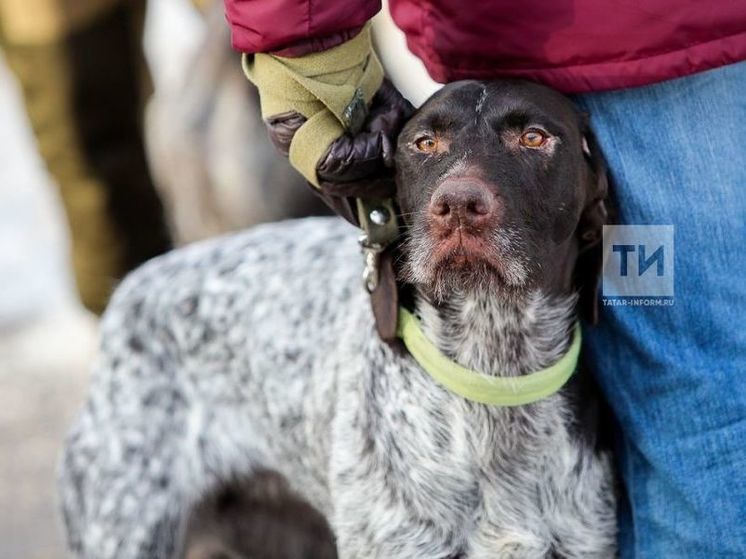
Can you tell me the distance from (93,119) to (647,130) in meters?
3.14

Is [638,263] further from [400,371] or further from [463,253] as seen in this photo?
[400,371]

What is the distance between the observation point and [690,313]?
2.62 meters

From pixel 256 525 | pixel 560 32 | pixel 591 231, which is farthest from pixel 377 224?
pixel 256 525

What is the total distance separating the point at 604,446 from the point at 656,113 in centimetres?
74

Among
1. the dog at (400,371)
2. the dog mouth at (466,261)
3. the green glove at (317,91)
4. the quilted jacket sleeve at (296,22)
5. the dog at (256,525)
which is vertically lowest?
the dog at (256,525)

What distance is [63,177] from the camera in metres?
5.29

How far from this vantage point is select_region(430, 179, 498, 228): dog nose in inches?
95.1

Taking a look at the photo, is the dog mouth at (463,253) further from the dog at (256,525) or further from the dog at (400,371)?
the dog at (256,525)

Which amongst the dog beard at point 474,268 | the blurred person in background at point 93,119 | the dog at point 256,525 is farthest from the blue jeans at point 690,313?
the blurred person in background at point 93,119

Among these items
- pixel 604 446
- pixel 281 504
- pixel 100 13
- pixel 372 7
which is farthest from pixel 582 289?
pixel 100 13

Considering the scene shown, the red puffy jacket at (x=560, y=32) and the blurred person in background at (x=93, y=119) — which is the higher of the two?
the red puffy jacket at (x=560, y=32)

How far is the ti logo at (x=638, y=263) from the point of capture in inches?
102

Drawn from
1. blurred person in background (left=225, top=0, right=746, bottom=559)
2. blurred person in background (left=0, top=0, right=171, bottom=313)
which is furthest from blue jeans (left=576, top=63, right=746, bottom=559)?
blurred person in background (left=0, top=0, right=171, bottom=313)

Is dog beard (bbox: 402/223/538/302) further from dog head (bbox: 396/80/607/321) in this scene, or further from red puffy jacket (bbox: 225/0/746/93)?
red puffy jacket (bbox: 225/0/746/93)
